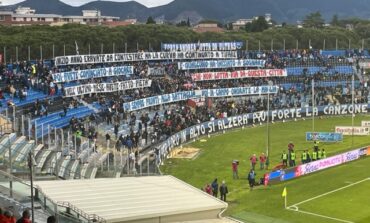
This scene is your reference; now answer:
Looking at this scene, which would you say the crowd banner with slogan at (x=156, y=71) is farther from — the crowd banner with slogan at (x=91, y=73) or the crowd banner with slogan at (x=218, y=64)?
the crowd banner with slogan at (x=91, y=73)

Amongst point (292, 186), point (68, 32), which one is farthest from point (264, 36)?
point (292, 186)

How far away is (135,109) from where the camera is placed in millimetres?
56938

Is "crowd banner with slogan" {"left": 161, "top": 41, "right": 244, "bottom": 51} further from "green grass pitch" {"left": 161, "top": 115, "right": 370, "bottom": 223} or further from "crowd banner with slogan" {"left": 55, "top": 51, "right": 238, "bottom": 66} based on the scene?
"green grass pitch" {"left": 161, "top": 115, "right": 370, "bottom": 223}

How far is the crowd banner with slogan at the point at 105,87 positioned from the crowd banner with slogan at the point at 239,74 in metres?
10.1

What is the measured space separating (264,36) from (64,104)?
6912 centimetres

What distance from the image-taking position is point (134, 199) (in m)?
27.4

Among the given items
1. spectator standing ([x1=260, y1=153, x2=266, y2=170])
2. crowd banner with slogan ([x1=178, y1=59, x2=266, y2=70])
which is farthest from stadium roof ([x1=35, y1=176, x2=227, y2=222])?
crowd banner with slogan ([x1=178, y1=59, x2=266, y2=70])

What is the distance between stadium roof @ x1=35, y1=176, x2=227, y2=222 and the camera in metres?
24.9

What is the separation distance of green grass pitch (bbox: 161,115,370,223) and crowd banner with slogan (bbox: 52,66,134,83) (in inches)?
491

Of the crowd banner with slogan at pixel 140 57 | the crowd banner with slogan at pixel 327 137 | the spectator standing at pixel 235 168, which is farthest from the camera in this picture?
the crowd banner with slogan at pixel 140 57

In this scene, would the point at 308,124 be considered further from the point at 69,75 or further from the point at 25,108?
the point at 25,108

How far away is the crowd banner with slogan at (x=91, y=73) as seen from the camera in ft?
179

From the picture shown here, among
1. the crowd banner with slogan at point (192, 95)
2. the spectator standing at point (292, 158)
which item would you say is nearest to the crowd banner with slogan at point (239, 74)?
the crowd banner with slogan at point (192, 95)

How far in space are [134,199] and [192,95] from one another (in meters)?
39.8
